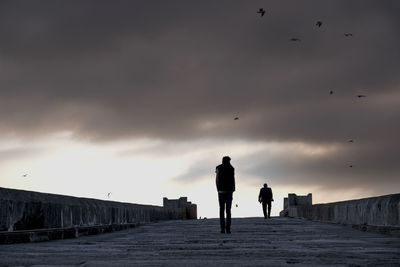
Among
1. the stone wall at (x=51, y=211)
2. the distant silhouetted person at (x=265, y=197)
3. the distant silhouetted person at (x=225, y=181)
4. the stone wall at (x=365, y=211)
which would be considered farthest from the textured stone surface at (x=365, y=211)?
the distant silhouetted person at (x=265, y=197)

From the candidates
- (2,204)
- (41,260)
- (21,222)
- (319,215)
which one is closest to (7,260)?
(41,260)

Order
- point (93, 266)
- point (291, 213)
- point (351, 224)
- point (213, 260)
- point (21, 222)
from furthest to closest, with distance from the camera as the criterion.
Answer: point (291, 213) → point (351, 224) → point (21, 222) → point (213, 260) → point (93, 266)

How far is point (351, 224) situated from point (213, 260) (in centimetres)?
974

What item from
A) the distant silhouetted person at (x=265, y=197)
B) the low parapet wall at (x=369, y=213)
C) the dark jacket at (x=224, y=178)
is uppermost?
A: the dark jacket at (x=224, y=178)

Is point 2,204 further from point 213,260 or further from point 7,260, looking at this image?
point 213,260

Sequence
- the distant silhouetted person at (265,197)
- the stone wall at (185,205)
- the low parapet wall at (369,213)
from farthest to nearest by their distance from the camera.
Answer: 1. the stone wall at (185,205)
2. the distant silhouetted person at (265,197)
3. the low parapet wall at (369,213)

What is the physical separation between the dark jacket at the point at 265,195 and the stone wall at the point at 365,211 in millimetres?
5910

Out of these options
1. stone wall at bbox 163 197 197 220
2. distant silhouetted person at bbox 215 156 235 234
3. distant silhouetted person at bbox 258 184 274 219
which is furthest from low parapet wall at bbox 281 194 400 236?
stone wall at bbox 163 197 197 220

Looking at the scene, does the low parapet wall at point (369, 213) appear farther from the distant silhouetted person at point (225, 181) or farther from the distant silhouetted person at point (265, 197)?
the distant silhouetted person at point (265, 197)

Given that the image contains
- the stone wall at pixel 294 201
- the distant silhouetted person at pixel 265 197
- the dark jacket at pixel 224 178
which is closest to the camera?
the dark jacket at pixel 224 178

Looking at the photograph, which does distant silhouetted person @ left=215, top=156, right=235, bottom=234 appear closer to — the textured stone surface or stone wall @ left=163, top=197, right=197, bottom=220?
the textured stone surface

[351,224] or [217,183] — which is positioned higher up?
[217,183]

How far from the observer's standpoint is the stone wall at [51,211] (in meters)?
9.63

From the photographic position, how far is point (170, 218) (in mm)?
29953
